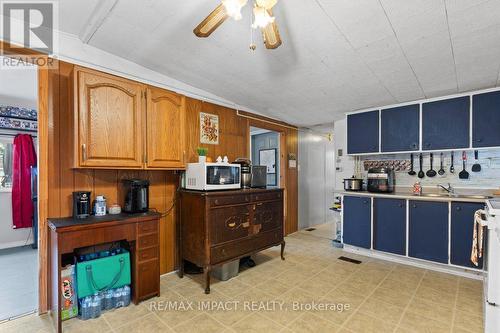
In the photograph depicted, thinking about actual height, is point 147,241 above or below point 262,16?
below

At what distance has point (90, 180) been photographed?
7.38ft

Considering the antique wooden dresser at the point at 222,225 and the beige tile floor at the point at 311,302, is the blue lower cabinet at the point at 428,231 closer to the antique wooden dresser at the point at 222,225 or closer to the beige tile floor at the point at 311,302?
the beige tile floor at the point at 311,302

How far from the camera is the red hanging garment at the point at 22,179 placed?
365cm

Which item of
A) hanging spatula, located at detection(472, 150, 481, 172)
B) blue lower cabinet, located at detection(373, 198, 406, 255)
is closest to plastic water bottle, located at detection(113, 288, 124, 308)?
blue lower cabinet, located at detection(373, 198, 406, 255)

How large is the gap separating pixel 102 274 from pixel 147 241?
42cm

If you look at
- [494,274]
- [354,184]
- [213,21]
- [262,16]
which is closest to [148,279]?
[213,21]

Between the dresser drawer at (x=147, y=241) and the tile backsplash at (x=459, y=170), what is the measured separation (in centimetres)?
351

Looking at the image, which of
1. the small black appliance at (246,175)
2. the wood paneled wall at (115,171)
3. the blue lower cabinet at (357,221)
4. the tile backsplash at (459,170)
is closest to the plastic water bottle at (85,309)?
the wood paneled wall at (115,171)

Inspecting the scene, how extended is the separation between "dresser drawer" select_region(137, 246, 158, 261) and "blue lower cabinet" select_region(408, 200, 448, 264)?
120 inches

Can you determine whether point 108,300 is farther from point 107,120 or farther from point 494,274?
point 494,274

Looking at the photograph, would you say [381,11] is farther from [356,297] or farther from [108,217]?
[108,217]

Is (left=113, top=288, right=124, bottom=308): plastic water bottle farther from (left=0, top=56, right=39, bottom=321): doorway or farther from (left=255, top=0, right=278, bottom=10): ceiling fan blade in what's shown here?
(left=255, top=0, right=278, bottom=10): ceiling fan blade

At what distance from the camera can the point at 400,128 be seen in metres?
3.42

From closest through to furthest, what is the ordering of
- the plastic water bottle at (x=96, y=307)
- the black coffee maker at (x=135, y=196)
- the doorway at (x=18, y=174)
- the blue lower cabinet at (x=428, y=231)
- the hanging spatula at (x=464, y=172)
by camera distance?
1. the plastic water bottle at (x=96, y=307)
2. the black coffee maker at (x=135, y=196)
3. the blue lower cabinet at (x=428, y=231)
4. the hanging spatula at (x=464, y=172)
5. the doorway at (x=18, y=174)
